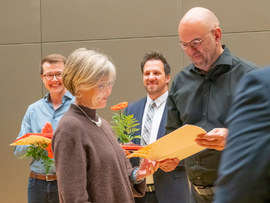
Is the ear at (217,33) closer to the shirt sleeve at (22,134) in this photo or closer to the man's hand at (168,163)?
the man's hand at (168,163)

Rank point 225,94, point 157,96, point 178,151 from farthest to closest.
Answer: point 157,96 → point 225,94 → point 178,151

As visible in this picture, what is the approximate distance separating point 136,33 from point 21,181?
2.39 m

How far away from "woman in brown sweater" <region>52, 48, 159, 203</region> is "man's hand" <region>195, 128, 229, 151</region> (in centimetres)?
35

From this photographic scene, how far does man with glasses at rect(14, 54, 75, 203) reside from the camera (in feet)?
11.3

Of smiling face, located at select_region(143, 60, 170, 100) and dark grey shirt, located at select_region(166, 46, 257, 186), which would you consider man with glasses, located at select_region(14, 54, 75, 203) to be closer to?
smiling face, located at select_region(143, 60, 170, 100)

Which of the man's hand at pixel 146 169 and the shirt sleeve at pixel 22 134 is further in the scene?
the shirt sleeve at pixel 22 134

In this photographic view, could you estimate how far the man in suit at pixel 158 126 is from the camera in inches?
131

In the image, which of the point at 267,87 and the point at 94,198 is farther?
the point at 94,198

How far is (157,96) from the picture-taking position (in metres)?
3.64

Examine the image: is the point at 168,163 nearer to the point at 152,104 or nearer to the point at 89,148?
the point at 89,148

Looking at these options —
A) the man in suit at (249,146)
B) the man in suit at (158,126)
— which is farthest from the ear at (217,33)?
the man in suit at (249,146)

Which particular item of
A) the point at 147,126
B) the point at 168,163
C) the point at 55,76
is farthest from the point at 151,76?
the point at 168,163

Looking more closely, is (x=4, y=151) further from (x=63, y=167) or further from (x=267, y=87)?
(x=267, y=87)

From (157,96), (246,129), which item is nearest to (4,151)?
(157,96)
